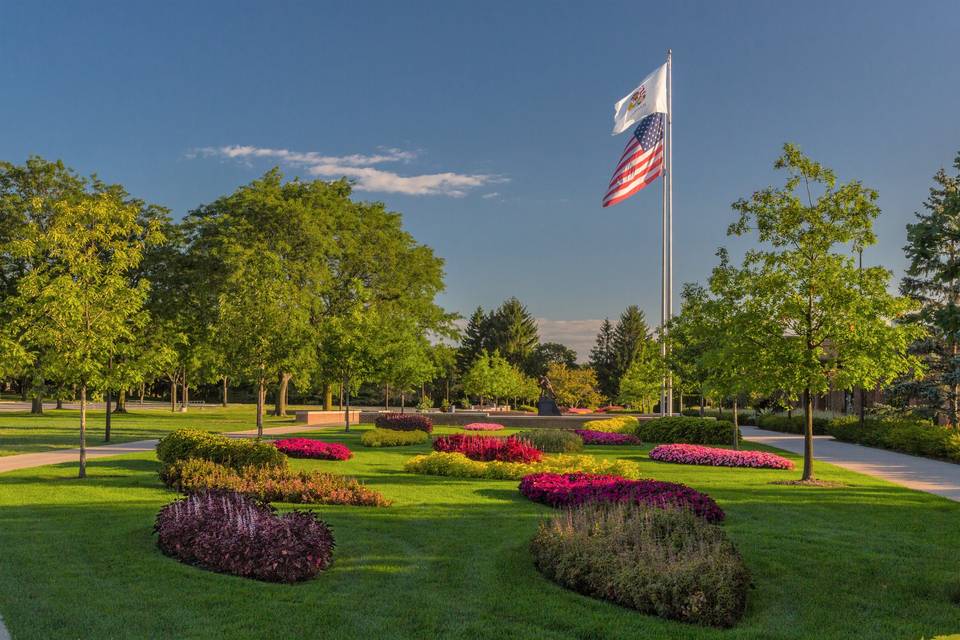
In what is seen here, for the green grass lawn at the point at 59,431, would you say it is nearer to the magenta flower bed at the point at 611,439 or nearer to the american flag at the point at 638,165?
the magenta flower bed at the point at 611,439

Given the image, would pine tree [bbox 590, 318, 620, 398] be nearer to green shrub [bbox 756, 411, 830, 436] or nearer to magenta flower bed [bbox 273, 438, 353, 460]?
green shrub [bbox 756, 411, 830, 436]

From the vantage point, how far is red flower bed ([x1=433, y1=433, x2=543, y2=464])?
58.0 ft

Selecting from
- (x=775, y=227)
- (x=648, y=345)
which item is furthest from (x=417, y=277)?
(x=775, y=227)

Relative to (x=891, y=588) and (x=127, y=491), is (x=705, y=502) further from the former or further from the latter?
(x=127, y=491)

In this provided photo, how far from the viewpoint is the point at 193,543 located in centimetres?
821

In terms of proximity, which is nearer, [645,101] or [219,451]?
[219,451]

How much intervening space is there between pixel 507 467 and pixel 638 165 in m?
18.2

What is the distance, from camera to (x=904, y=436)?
931 inches

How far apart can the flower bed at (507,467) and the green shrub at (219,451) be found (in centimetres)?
346

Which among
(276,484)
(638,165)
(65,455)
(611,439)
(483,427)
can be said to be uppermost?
(638,165)

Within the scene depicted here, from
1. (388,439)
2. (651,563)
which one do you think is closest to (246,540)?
(651,563)

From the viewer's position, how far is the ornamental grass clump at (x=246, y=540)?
7543 mm

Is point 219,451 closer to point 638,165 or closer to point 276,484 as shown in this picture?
point 276,484

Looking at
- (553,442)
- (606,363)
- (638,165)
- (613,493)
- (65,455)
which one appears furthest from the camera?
(606,363)
